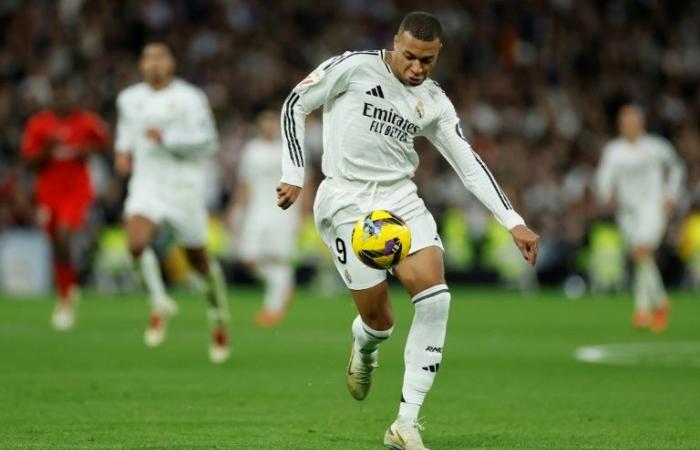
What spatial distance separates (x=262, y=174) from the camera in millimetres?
18859

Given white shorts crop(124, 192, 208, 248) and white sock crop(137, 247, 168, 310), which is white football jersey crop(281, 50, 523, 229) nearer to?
white shorts crop(124, 192, 208, 248)

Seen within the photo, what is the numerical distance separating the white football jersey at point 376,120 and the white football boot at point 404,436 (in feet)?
4.43

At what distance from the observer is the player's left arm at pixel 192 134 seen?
13.0 m

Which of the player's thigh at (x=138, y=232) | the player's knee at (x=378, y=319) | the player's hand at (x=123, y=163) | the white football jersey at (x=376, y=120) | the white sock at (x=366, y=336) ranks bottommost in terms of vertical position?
the player's thigh at (x=138, y=232)

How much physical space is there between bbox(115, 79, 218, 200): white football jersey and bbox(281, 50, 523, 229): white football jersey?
16.7 feet

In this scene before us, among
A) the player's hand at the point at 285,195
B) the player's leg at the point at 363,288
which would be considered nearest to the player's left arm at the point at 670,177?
the player's leg at the point at 363,288

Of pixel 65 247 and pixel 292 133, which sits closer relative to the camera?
pixel 292 133

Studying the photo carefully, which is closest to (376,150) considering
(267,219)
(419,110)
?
(419,110)

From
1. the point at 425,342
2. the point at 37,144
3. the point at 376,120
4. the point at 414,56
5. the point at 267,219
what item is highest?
the point at 414,56

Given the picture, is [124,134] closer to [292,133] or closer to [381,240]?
[292,133]

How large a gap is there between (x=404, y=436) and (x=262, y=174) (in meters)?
11.7

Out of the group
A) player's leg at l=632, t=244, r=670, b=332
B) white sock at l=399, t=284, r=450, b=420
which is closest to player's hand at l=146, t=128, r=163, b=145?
white sock at l=399, t=284, r=450, b=420

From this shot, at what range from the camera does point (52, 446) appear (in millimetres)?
7438

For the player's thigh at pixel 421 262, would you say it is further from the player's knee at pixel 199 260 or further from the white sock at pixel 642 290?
the white sock at pixel 642 290
